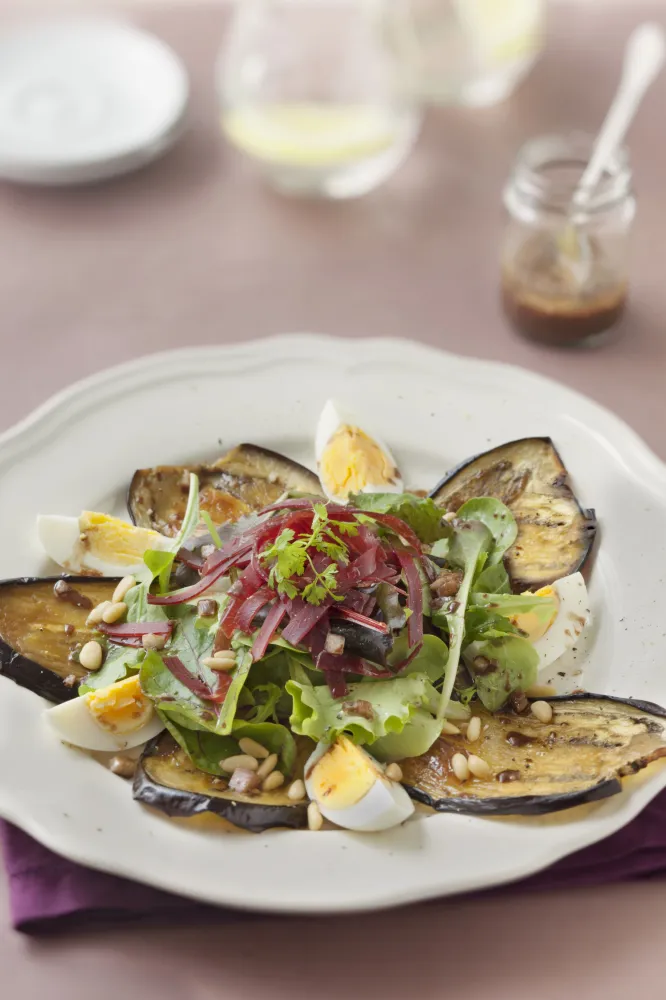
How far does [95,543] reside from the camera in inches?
122

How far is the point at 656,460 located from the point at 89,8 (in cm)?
466

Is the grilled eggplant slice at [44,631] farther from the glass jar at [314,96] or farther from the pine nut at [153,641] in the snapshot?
the glass jar at [314,96]

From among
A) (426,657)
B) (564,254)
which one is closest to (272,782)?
(426,657)

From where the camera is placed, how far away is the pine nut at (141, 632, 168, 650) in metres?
2.77

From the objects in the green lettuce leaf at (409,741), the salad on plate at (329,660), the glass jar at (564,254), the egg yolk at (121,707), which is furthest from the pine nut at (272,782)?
the glass jar at (564,254)

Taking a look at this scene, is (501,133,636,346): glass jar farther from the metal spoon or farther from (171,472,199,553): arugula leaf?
(171,472,199,553): arugula leaf

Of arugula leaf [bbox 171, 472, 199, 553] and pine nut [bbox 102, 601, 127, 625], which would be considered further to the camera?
arugula leaf [bbox 171, 472, 199, 553]

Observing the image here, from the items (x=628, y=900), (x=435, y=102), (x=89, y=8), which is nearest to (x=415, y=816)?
(x=628, y=900)

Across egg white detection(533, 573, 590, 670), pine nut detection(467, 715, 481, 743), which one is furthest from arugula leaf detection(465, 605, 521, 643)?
pine nut detection(467, 715, 481, 743)

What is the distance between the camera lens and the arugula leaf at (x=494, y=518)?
311 centimetres

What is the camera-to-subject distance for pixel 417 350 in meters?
3.74

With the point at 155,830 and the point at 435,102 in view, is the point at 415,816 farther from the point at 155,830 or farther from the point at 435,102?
the point at 435,102

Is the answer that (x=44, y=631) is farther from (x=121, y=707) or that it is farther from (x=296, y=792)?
(x=296, y=792)

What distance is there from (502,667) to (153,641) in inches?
35.5
